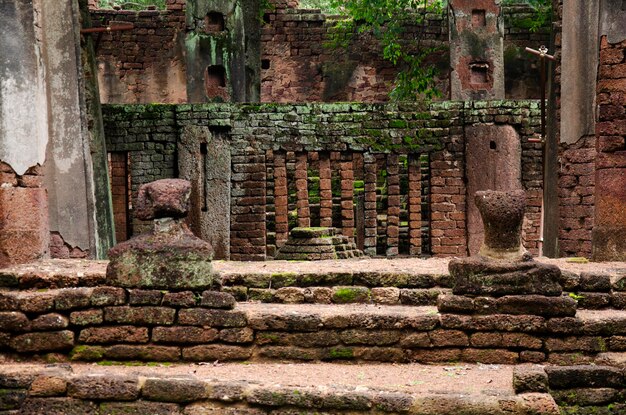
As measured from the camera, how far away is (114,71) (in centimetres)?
1959

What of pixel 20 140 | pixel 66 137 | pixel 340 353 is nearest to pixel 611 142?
pixel 340 353

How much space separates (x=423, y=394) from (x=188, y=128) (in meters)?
8.76

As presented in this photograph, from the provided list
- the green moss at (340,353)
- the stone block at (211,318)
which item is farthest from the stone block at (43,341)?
the green moss at (340,353)

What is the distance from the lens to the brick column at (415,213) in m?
13.4

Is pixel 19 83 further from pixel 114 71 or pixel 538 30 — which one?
pixel 538 30

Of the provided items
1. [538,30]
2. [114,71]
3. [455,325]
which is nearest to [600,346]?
[455,325]

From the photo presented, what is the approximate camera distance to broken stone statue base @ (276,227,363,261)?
11.3 meters

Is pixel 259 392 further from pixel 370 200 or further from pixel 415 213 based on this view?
pixel 415 213

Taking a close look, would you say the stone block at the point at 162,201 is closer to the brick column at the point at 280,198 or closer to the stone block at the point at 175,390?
the stone block at the point at 175,390

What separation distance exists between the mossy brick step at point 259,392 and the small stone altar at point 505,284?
1.70 feet

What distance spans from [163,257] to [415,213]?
25.1ft

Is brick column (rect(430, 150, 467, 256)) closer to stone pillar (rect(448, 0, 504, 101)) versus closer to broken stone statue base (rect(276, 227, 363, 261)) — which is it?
broken stone statue base (rect(276, 227, 363, 261))

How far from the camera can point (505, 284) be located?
20.3 ft

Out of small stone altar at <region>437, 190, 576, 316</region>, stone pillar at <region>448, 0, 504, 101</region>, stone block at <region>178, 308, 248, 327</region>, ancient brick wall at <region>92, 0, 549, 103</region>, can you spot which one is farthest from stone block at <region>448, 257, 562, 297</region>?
ancient brick wall at <region>92, 0, 549, 103</region>
